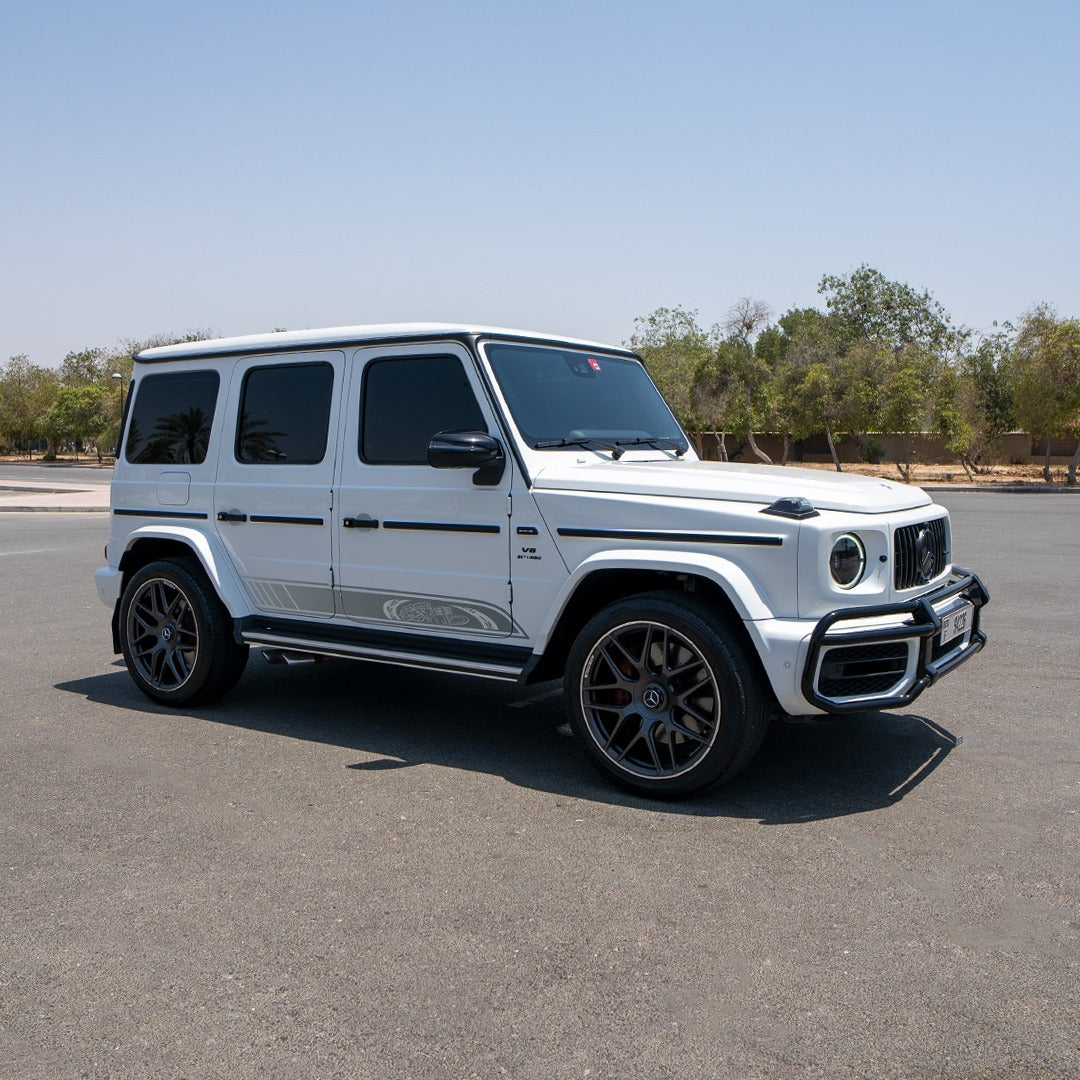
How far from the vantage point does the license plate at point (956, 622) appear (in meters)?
5.03

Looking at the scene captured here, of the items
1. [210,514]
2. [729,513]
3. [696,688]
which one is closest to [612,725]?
[696,688]

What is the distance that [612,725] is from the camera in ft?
16.7

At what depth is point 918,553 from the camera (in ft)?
16.6

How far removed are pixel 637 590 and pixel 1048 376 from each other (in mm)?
42355

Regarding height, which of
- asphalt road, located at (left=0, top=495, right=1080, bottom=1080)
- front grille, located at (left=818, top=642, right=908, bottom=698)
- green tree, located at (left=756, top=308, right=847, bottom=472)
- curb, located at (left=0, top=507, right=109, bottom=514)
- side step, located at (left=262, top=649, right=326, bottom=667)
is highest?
green tree, located at (left=756, top=308, right=847, bottom=472)

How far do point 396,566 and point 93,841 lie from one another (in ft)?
6.44

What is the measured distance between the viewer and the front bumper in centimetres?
454

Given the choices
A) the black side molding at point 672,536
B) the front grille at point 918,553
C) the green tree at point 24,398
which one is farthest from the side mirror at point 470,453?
the green tree at point 24,398

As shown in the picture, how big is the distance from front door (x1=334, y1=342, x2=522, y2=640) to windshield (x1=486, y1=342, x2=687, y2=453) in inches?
8.2

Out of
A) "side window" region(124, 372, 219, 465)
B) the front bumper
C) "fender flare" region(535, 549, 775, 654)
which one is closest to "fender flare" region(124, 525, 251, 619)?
"side window" region(124, 372, 219, 465)

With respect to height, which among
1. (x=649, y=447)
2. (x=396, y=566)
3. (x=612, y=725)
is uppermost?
(x=649, y=447)

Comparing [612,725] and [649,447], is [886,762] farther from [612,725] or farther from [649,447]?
[649,447]

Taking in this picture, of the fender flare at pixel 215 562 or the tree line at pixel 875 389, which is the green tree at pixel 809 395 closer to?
the tree line at pixel 875 389

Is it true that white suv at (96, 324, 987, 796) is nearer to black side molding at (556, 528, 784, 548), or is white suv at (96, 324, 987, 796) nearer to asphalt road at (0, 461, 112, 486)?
black side molding at (556, 528, 784, 548)
